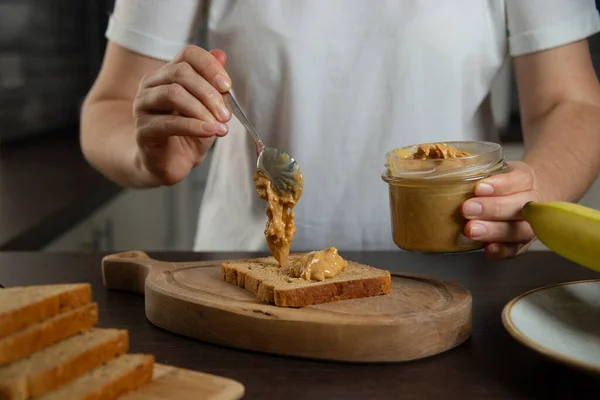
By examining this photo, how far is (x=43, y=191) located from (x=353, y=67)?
102 cm

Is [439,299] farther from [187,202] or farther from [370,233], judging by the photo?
[187,202]

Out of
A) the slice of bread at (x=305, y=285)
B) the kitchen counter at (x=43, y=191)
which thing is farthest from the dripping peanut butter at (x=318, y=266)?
the kitchen counter at (x=43, y=191)

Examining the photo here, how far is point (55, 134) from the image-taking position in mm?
3314

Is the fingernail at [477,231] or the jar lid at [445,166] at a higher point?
the jar lid at [445,166]

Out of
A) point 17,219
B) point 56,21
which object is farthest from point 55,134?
point 17,219

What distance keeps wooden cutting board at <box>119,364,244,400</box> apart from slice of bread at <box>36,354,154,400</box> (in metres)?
0.01

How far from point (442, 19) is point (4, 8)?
1879 mm

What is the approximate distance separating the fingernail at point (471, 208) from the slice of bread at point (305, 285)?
0.15 m

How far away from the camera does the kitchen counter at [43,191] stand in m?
2.02

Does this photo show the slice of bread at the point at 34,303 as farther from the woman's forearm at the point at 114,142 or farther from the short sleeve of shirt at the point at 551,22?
the short sleeve of shirt at the point at 551,22

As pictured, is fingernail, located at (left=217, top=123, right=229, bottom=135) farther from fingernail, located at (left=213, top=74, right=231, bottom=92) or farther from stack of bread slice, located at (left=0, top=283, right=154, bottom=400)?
stack of bread slice, located at (left=0, top=283, right=154, bottom=400)

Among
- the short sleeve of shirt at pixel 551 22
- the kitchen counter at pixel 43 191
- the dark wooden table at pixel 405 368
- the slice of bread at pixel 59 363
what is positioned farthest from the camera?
the kitchen counter at pixel 43 191

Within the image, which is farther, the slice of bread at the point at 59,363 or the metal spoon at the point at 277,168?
the metal spoon at the point at 277,168

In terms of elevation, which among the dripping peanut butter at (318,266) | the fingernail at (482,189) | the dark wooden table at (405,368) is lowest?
the dark wooden table at (405,368)
